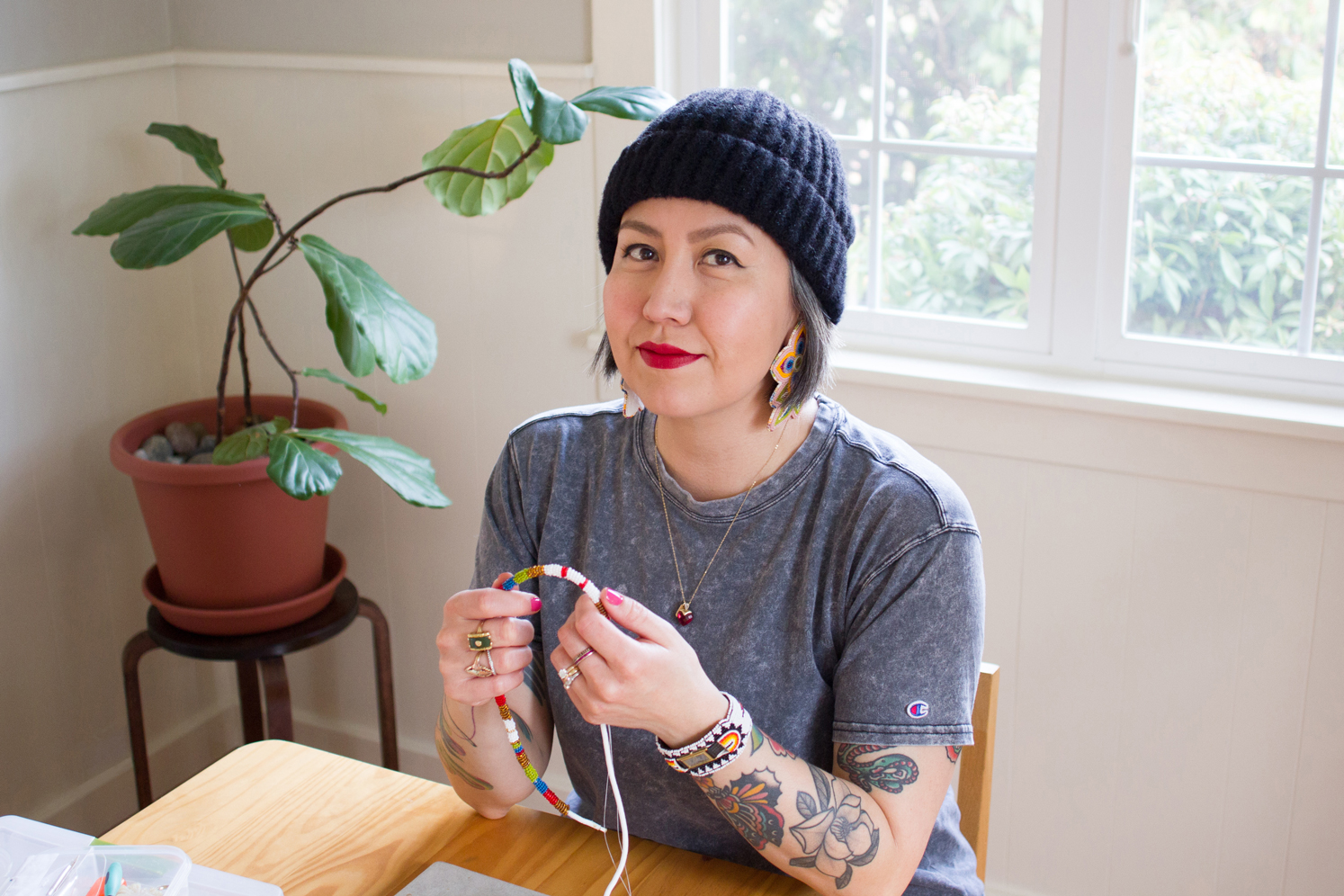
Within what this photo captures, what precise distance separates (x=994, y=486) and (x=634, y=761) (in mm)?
954

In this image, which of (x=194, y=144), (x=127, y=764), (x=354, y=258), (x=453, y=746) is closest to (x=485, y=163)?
(x=354, y=258)

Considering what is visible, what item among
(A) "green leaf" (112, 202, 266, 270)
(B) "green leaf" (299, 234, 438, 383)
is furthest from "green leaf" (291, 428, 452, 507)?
(A) "green leaf" (112, 202, 266, 270)

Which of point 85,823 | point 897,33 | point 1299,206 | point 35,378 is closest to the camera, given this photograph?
point 1299,206

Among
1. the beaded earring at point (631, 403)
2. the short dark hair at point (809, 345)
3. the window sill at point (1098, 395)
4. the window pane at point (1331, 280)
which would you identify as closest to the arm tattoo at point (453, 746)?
the beaded earring at point (631, 403)

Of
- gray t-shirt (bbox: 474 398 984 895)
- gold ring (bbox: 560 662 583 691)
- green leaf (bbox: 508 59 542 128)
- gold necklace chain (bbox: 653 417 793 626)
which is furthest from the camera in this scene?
green leaf (bbox: 508 59 542 128)

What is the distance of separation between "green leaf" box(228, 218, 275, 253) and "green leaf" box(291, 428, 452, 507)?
14.7 inches

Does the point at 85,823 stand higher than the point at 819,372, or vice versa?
the point at 819,372

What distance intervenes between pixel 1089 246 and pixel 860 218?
391mm

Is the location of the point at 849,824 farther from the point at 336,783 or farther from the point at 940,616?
the point at 336,783

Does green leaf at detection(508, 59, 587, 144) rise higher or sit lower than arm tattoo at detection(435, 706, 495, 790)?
higher

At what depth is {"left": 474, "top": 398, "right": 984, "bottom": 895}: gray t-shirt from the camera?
1.19 meters

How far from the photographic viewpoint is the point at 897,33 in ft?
6.65

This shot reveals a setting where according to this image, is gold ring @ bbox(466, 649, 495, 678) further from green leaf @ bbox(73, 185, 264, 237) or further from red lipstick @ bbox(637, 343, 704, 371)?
green leaf @ bbox(73, 185, 264, 237)

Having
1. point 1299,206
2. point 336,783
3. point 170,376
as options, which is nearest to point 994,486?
point 1299,206
